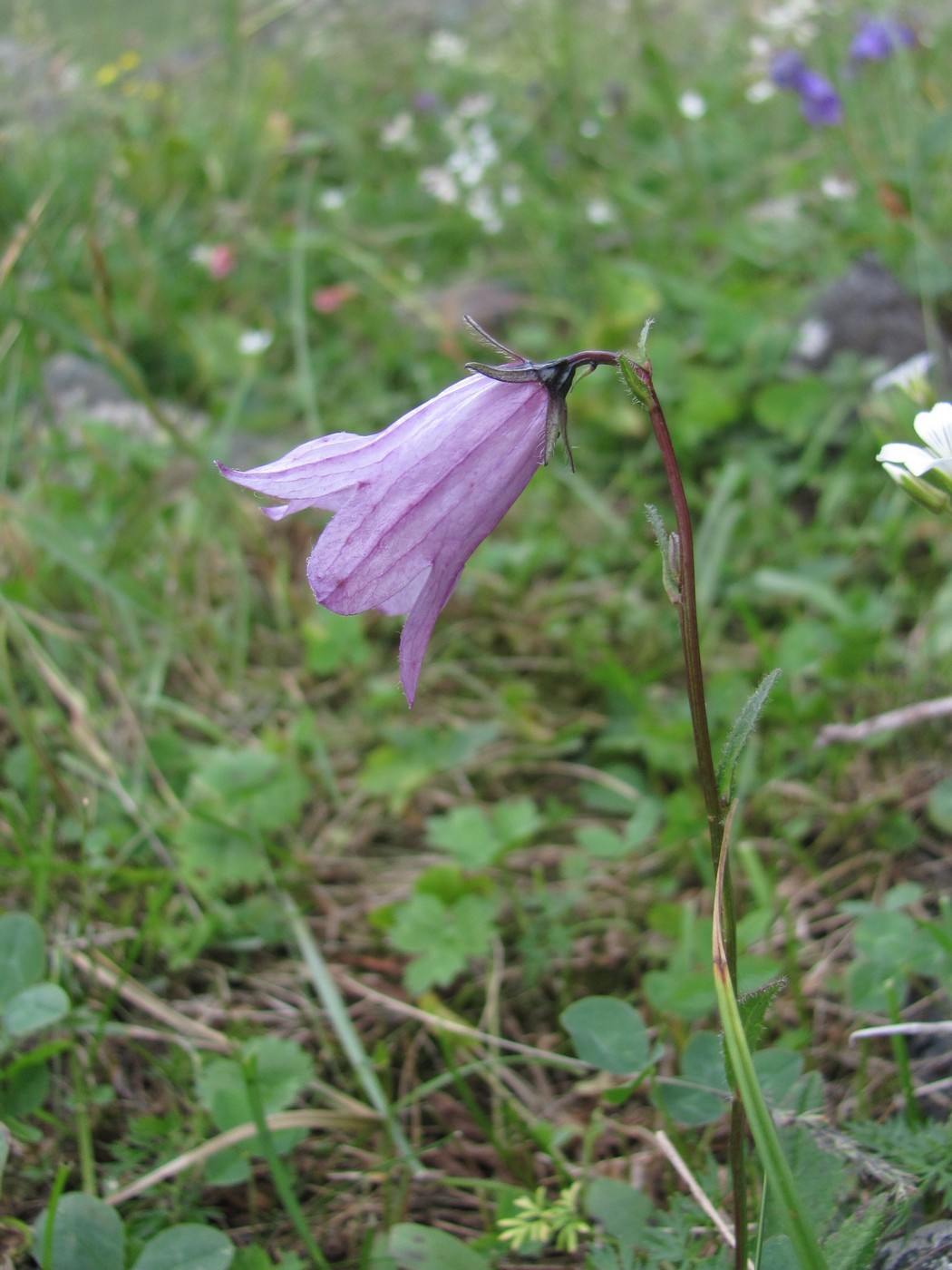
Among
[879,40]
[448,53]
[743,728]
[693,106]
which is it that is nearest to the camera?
[743,728]

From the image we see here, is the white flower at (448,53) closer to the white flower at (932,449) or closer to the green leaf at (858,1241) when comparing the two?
the white flower at (932,449)

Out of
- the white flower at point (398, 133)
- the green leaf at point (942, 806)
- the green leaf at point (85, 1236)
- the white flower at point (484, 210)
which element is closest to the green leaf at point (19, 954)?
the green leaf at point (85, 1236)

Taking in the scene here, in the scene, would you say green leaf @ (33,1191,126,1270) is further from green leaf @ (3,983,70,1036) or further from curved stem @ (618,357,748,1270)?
curved stem @ (618,357,748,1270)

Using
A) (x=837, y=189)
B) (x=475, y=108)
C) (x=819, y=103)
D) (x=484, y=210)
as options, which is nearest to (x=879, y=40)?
(x=819, y=103)

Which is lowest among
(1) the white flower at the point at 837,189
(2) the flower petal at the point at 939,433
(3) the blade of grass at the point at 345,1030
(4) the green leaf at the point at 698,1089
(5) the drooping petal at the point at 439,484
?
(1) the white flower at the point at 837,189

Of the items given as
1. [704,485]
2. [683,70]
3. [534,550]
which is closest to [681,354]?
[704,485]

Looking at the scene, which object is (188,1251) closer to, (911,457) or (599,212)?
(911,457)

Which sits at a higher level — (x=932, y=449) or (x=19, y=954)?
(x=932, y=449)
